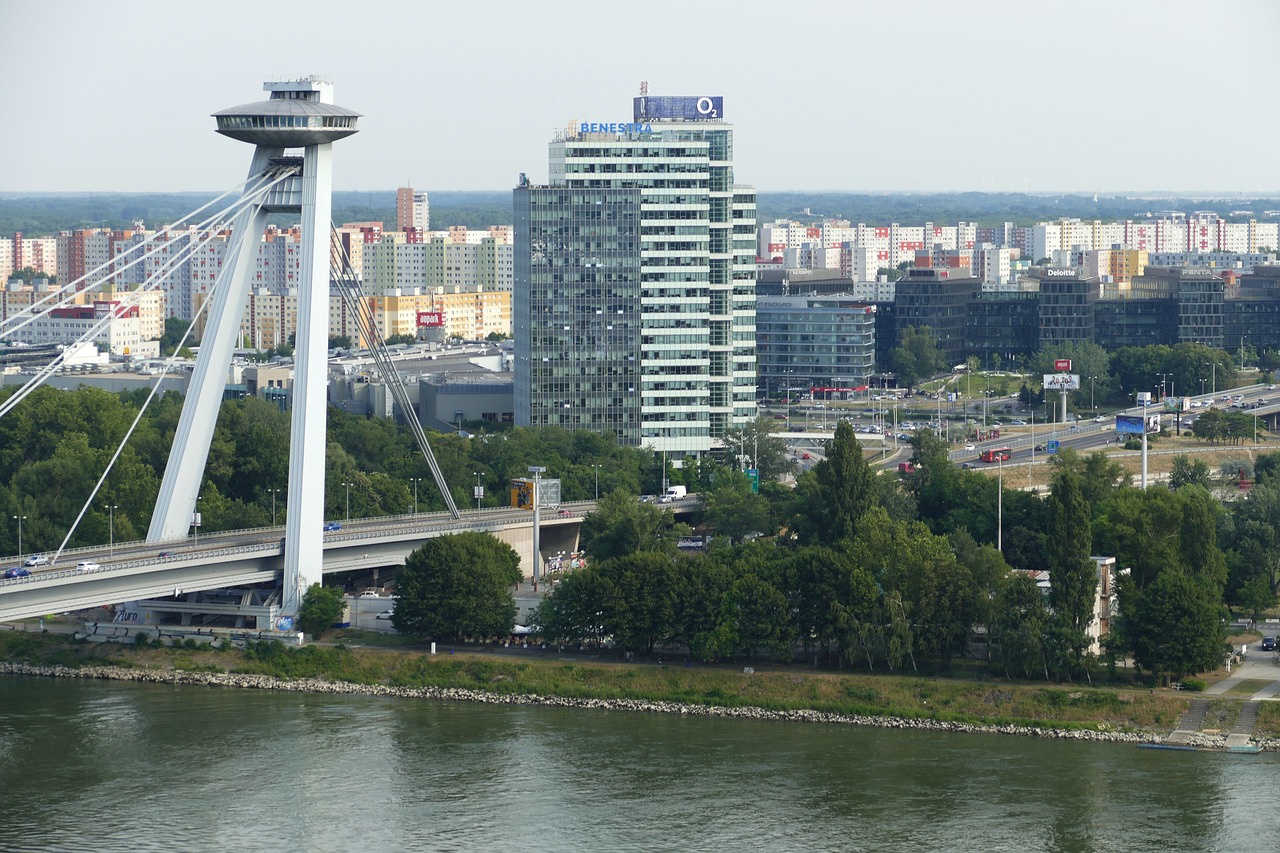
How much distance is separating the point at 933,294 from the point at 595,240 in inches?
1648

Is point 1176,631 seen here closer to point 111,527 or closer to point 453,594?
point 453,594

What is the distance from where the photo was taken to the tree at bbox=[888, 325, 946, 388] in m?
92.8

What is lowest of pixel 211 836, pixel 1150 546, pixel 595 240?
pixel 211 836

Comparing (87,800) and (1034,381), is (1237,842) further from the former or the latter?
(1034,381)

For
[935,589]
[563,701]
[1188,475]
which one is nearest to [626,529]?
[563,701]

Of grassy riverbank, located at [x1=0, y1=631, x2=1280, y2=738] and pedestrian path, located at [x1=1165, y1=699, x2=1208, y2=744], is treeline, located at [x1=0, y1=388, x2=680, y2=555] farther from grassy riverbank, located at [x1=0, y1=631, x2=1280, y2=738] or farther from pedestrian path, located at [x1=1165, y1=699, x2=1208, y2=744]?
pedestrian path, located at [x1=1165, y1=699, x2=1208, y2=744]

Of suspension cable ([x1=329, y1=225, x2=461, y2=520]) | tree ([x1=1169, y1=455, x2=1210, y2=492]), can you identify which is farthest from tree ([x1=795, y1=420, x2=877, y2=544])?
tree ([x1=1169, y1=455, x2=1210, y2=492])

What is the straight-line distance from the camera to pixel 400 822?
31.0 meters

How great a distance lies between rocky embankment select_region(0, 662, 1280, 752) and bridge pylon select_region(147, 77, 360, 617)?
8.07 ft

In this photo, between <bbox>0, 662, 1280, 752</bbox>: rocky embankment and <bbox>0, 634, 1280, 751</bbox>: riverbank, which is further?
<bbox>0, 634, 1280, 751</bbox>: riverbank

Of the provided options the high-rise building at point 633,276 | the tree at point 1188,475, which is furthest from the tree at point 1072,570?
the high-rise building at point 633,276

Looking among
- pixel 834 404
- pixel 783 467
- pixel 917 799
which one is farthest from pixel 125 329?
pixel 917 799

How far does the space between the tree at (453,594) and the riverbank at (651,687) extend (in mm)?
950

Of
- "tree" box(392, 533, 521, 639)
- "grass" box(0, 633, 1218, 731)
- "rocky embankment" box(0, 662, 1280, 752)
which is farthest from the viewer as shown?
"tree" box(392, 533, 521, 639)
